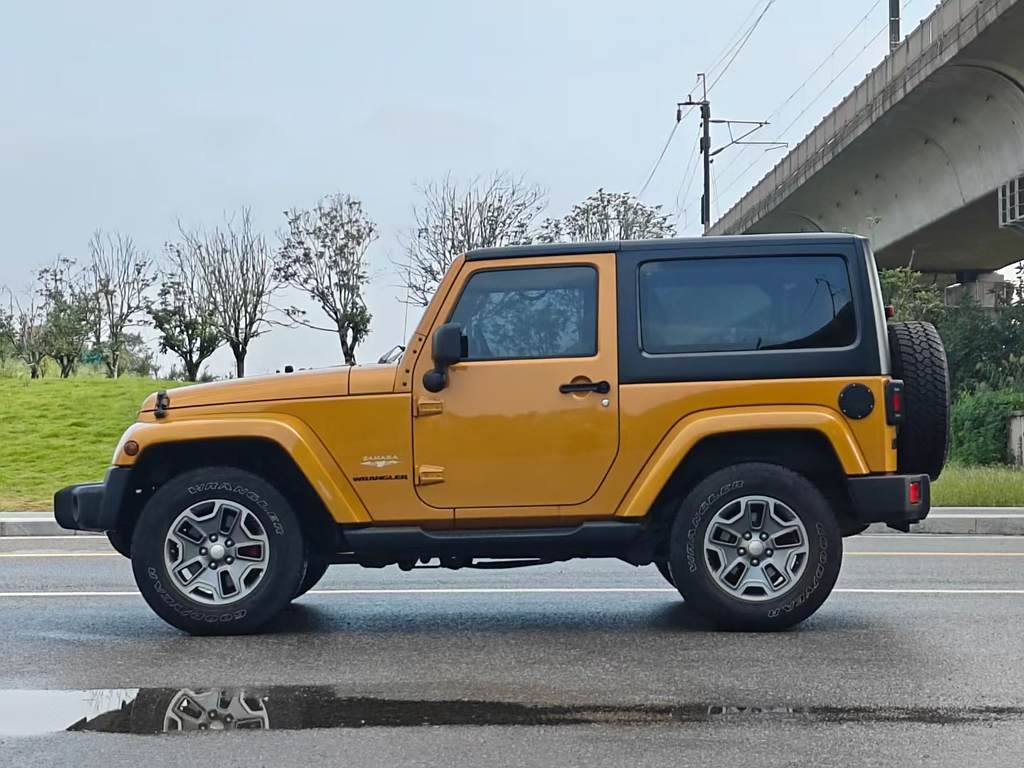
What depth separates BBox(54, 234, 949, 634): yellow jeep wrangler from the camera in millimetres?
7020

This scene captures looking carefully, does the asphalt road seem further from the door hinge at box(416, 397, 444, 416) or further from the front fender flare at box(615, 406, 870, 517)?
the door hinge at box(416, 397, 444, 416)

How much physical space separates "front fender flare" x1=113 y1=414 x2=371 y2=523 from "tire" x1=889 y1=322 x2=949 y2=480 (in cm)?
287

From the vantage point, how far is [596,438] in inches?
277

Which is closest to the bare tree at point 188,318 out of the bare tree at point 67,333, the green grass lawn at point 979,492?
the bare tree at point 67,333

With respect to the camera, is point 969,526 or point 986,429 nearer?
point 969,526

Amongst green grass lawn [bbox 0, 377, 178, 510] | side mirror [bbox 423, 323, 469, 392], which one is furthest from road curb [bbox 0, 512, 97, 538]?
side mirror [bbox 423, 323, 469, 392]

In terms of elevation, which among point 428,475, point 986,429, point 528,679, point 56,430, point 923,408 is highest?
point 923,408

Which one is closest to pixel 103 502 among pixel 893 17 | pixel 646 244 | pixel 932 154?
pixel 646 244

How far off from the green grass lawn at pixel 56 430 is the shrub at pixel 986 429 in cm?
1492

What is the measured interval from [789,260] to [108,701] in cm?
407

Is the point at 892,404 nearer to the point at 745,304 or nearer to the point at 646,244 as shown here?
the point at 745,304

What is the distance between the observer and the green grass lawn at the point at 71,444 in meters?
17.3

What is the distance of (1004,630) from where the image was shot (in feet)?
23.0

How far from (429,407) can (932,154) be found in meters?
24.8
